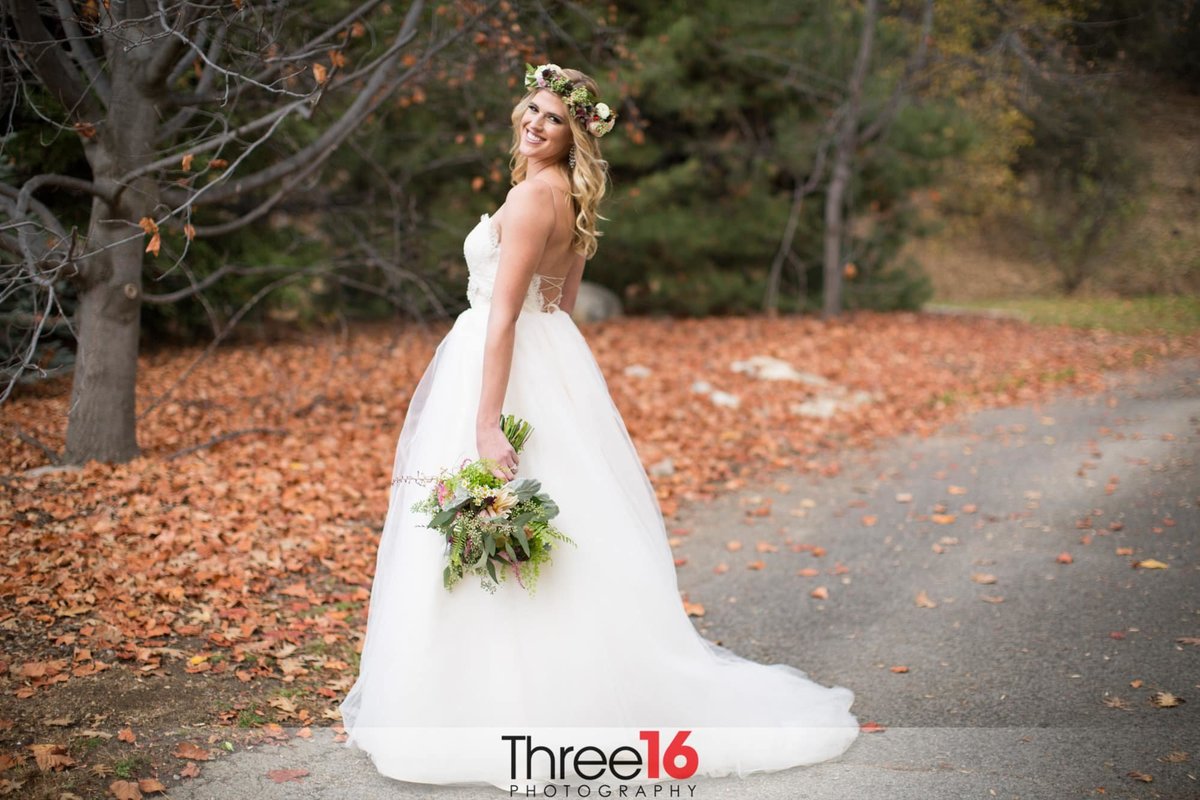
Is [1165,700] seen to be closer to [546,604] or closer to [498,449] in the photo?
[546,604]

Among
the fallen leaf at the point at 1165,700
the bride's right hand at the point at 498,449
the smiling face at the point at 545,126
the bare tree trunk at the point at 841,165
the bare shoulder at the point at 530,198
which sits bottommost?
the fallen leaf at the point at 1165,700

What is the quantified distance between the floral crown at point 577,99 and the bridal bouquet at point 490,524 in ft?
4.42

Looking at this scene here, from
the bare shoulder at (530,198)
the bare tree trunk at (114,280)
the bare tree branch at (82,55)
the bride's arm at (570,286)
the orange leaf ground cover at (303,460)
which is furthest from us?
the bare tree trunk at (114,280)

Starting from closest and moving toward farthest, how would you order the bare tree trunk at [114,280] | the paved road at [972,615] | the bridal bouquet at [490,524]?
the bridal bouquet at [490,524]
the paved road at [972,615]
the bare tree trunk at [114,280]

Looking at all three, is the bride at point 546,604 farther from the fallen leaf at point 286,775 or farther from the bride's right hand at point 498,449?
the fallen leaf at point 286,775

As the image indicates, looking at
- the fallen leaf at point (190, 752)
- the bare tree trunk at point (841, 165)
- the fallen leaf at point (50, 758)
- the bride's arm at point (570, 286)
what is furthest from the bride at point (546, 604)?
the bare tree trunk at point (841, 165)

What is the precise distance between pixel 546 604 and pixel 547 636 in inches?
4.5

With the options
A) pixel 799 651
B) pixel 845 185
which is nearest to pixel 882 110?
pixel 845 185

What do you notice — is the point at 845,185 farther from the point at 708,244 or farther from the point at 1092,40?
the point at 1092,40

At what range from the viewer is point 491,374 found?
3301 mm

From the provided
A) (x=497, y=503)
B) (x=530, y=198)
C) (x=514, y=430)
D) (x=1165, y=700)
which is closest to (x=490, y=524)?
(x=497, y=503)

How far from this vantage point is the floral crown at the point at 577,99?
350 centimetres

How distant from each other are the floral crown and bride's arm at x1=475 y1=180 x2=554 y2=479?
43cm

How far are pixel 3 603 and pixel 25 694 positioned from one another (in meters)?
0.91
